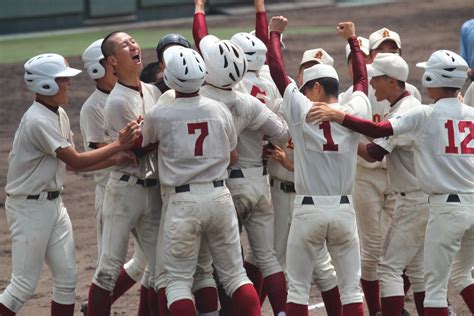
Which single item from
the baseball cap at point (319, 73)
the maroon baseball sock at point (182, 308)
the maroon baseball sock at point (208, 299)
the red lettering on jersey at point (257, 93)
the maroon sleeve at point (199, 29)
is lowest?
the maroon baseball sock at point (208, 299)

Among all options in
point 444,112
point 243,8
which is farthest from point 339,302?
point 243,8

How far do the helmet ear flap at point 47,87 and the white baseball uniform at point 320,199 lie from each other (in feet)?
4.60

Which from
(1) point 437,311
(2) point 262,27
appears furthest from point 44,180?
(1) point 437,311

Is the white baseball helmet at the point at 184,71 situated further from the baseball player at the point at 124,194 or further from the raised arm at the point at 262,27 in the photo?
the raised arm at the point at 262,27

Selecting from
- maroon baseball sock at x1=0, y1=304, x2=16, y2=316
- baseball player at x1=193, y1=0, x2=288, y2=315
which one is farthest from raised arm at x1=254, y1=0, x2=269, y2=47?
maroon baseball sock at x1=0, y1=304, x2=16, y2=316

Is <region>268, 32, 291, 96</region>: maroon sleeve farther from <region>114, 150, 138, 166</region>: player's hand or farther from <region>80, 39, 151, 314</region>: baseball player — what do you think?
<region>80, 39, 151, 314</region>: baseball player

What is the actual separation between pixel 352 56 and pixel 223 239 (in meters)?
1.42

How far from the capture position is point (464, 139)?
291 inches

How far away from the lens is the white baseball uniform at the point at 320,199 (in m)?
7.20

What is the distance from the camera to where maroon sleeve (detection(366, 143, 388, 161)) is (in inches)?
302

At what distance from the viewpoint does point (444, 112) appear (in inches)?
292

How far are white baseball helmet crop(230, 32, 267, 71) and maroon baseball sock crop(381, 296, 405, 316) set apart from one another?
1.77m

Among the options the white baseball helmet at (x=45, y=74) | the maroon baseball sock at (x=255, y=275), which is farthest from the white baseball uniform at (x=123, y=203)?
the maroon baseball sock at (x=255, y=275)

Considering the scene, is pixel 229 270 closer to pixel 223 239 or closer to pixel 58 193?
pixel 223 239
